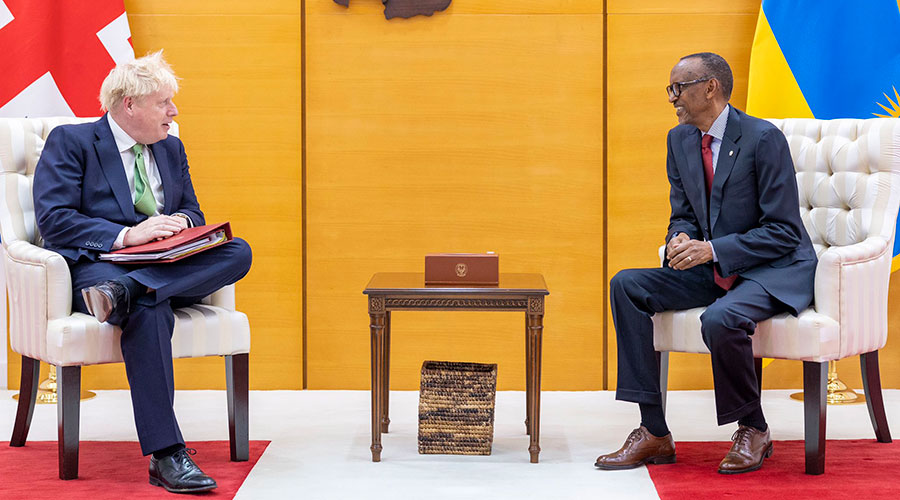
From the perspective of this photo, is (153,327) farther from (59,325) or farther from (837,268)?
(837,268)

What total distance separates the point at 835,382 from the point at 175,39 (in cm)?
317

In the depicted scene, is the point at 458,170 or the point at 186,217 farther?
the point at 458,170

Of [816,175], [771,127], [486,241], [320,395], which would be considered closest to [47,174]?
[320,395]

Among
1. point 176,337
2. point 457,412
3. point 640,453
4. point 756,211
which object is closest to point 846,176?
point 756,211

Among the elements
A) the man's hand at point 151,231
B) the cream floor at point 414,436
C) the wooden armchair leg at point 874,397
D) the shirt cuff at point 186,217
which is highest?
the shirt cuff at point 186,217

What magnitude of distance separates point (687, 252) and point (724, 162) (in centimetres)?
32

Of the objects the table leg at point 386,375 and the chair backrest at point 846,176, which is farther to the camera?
the table leg at point 386,375

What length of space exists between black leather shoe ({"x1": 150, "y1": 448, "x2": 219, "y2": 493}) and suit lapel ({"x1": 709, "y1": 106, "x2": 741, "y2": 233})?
1746mm

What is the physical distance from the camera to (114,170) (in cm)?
294

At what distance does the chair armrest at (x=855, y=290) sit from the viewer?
281 centimetres

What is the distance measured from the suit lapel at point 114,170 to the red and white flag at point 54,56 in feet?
3.74

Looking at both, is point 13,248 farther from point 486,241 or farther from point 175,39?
point 486,241

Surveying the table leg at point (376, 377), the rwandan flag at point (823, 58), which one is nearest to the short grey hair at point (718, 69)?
the rwandan flag at point (823, 58)

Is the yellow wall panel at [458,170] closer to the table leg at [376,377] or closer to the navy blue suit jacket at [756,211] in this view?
the navy blue suit jacket at [756,211]
